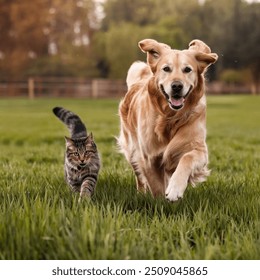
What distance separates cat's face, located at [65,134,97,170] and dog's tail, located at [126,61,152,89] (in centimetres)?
126

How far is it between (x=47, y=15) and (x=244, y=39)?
910cm

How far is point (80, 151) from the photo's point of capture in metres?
3.89

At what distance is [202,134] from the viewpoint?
391 centimetres

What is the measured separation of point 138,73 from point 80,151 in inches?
59.1

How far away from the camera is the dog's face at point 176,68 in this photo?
3592 millimetres

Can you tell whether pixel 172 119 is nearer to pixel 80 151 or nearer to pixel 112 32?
pixel 80 151

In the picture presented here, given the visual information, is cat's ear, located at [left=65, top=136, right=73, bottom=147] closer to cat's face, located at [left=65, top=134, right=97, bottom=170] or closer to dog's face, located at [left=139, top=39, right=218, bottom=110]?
cat's face, located at [left=65, top=134, right=97, bottom=170]

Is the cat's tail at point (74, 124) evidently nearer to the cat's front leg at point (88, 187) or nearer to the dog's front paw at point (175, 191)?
the cat's front leg at point (88, 187)

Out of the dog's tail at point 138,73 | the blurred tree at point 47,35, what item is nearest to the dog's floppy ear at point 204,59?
the dog's tail at point 138,73

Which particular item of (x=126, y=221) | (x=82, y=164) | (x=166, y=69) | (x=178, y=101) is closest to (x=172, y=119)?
(x=178, y=101)

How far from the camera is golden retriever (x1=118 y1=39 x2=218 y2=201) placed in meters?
3.62

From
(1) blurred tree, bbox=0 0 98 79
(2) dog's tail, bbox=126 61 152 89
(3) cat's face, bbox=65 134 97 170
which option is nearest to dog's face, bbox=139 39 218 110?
(3) cat's face, bbox=65 134 97 170
